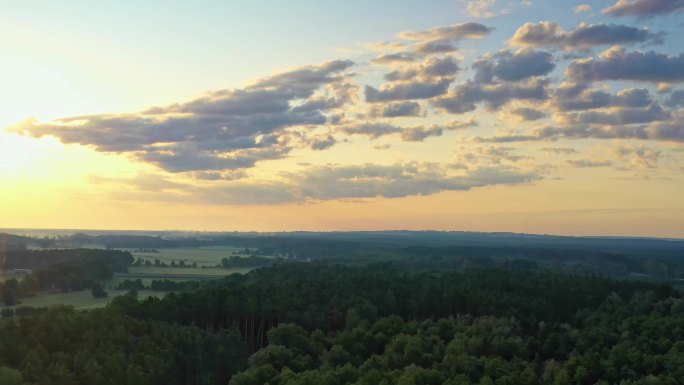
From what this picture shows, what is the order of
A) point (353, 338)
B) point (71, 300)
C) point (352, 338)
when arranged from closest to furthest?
point (352, 338) → point (353, 338) → point (71, 300)

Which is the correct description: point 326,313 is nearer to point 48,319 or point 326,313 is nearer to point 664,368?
point 48,319

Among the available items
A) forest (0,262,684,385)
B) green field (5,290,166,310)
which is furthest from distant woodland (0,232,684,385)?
green field (5,290,166,310)

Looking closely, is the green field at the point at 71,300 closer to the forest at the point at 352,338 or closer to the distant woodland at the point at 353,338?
the distant woodland at the point at 353,338

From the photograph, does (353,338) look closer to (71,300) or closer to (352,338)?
(352,338)

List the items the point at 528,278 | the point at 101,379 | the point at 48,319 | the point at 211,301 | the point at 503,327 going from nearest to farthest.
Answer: the point at 101,379 < the point at 48,319 < the point at 503,327 < the point at 211,301 < the point at 528,278

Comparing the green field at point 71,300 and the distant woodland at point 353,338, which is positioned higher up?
the distant woodland at point 353,338

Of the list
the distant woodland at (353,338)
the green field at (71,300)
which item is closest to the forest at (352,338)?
the distant woodland at (353,338)

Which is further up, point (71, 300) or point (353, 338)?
point (353, 338)

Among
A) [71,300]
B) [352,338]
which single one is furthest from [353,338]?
[71,300]

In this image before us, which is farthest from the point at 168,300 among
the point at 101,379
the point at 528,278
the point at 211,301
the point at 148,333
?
the point at 528,278
